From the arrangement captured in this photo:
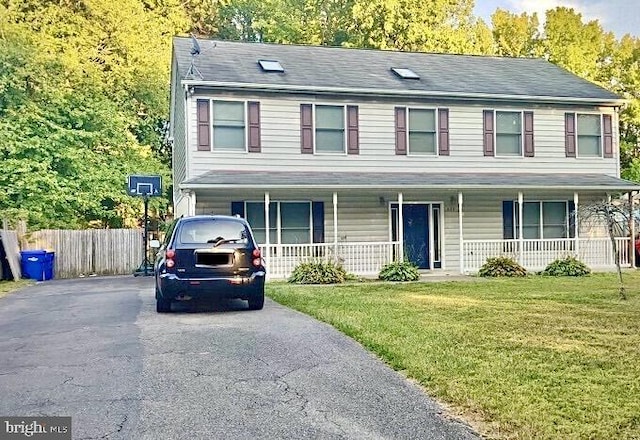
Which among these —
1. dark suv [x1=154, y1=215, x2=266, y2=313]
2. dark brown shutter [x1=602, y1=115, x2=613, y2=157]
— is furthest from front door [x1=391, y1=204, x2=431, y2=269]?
dark suv [x1=154, y1=215, x2=266, y2=313]

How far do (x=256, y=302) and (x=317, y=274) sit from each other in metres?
5.70

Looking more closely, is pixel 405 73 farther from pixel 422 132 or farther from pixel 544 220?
pixel 544 220

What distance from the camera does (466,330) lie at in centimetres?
809

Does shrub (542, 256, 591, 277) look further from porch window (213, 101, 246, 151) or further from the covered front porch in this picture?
porch window (213, 101, 246, 151)

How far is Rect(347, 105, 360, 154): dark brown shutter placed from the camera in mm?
18516

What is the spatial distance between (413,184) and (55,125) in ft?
46.6

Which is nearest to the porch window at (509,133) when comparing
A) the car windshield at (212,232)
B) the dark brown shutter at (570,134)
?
the dark brown shutter at (570,134)

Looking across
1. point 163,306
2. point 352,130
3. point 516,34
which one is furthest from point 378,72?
point 516,34

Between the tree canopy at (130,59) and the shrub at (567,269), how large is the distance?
13617 millimetres

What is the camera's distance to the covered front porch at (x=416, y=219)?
1733 centimetres

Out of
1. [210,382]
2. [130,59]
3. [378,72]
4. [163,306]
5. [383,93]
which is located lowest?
[210,382]

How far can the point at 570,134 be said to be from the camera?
66.4ft

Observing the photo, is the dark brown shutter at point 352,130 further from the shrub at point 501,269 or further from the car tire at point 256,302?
the car tire at point 256,302

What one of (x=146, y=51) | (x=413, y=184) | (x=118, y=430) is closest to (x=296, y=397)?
(x=118, y=430)
